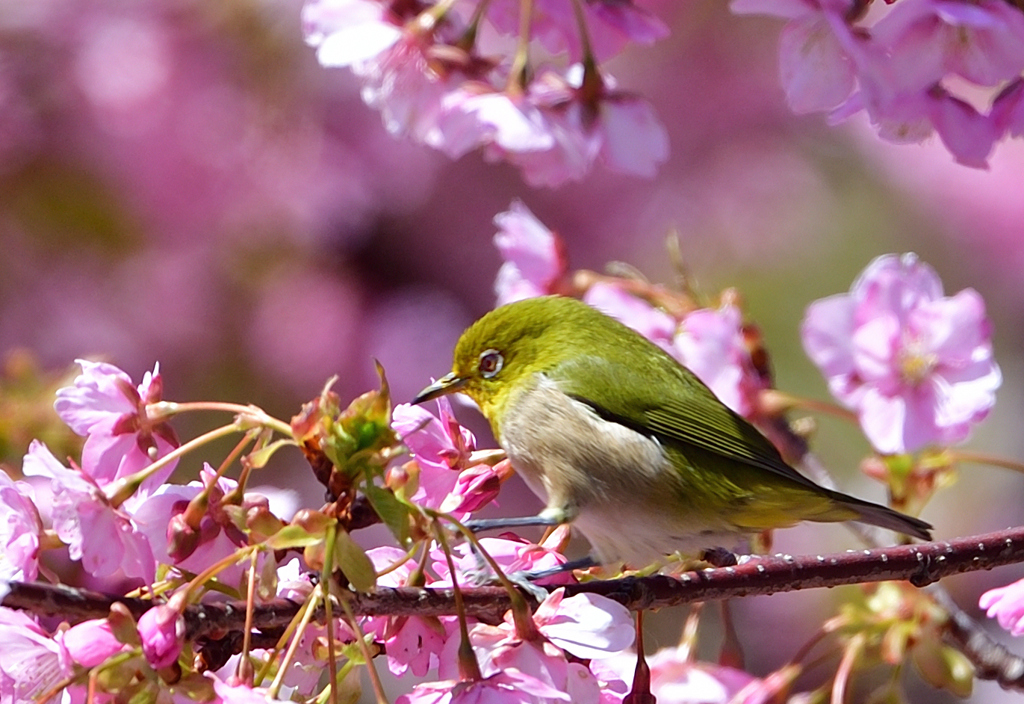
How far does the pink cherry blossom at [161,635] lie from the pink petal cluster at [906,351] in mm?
1204

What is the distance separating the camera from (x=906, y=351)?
1957 millimetres

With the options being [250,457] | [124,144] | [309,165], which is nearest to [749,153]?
[309,165]

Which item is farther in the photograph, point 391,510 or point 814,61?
point 814,61

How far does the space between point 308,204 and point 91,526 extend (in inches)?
95.9

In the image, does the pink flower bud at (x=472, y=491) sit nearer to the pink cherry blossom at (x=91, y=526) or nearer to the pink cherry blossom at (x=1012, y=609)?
the pink cherry blossom at (x=91, y=526)

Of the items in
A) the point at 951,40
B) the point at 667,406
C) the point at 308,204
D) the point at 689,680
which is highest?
the point at 951,40

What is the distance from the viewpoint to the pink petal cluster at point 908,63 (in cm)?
143

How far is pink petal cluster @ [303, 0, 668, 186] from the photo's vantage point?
1698 millimetres

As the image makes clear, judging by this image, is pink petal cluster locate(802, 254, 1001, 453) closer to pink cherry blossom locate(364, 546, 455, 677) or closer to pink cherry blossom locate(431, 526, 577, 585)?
A: pink cherry blossom locate(431, 526, 577, 585)

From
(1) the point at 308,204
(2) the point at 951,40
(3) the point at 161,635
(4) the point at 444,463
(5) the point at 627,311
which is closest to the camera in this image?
(3) the point at 161,635

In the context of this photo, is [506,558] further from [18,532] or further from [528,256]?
[528,256]

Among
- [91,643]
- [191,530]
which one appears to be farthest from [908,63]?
[91,643]

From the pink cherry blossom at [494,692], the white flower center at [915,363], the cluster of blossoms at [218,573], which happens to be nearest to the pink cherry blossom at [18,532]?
the cluster of blossoms at [218,573]

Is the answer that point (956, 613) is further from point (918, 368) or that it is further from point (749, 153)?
point (749, 153)
